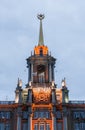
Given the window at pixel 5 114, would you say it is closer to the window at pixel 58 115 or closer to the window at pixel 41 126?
the window at pixel 41 126

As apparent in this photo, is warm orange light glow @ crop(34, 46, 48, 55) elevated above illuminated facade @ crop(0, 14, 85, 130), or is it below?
above

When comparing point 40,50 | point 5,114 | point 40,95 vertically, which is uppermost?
point 40,50

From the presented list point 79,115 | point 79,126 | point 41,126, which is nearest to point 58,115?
point 41,126

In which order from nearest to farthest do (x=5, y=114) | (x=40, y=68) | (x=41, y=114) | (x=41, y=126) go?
(x=41, y=126), (x=41, y=114), (x=5, y=114), (x=40, y=68)

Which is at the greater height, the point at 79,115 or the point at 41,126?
the point at 79,115

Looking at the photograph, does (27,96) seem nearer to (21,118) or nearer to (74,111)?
(21,118)

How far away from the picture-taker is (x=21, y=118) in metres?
114

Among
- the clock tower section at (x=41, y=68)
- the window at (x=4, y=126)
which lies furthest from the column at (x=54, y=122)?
the clock tower section at (x=41, y=68)

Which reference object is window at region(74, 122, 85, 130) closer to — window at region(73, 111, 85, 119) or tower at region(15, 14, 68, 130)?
window at region(73, 111, 85, 119)

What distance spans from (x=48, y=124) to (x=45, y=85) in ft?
51.3

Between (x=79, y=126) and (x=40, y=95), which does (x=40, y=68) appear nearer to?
(x=40, y=95)

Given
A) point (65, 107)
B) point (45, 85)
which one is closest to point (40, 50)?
point (45, 85)

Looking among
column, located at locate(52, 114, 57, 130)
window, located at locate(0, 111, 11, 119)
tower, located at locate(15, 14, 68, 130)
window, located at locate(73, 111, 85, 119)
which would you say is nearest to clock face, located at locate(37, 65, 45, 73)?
tower, located at locate(15, 14, 68, 130)

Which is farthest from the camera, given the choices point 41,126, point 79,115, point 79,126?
point 79,115
